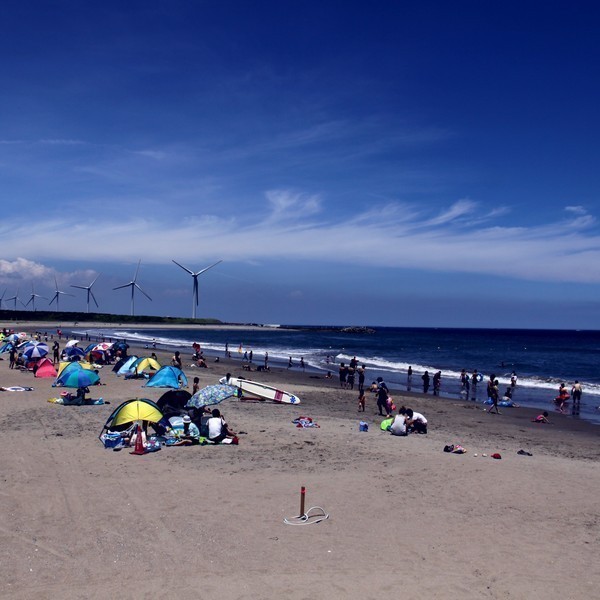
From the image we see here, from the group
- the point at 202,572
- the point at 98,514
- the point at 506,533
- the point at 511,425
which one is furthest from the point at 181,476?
the point at 511,425

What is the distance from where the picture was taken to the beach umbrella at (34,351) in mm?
33531

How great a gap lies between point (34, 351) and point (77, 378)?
468 inches

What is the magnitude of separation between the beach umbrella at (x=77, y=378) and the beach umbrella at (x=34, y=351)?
34.8ft

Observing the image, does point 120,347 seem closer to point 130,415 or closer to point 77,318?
point 130,415

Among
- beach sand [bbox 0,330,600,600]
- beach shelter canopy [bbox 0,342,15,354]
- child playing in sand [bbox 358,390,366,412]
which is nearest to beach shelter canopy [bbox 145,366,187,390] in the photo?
beach sand [bbox 0,330,600,600]

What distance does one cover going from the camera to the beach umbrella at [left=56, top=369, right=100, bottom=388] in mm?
23641

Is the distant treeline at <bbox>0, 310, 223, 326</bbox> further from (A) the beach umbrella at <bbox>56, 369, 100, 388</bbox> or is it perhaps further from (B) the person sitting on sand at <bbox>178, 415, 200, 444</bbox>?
(B) the person sitting on sand at <bbox>178, 415, 200, 444</bbox>

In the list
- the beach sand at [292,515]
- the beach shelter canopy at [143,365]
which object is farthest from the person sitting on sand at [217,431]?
the beach shelter canopy at [143,365]

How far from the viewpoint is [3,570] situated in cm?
843

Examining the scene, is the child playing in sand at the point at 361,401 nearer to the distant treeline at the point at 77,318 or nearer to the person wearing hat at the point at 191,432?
the person wearing hat at the point at 191,432

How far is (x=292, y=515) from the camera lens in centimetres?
1091

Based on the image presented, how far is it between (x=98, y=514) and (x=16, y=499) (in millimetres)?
1916

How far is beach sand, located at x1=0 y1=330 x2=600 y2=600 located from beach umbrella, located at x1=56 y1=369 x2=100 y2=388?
4995 millimetres

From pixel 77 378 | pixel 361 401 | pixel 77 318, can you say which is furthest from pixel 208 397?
pixel 77 318
